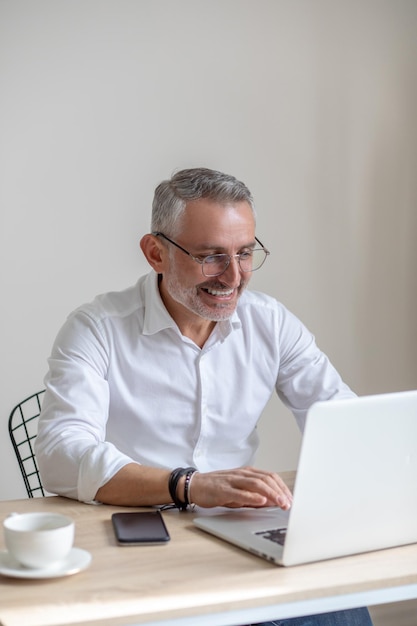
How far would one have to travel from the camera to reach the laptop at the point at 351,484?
1.26 m

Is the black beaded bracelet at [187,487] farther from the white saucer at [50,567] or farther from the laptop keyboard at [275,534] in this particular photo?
the white saucer at [50,567]

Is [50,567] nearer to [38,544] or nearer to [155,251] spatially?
[38,544]

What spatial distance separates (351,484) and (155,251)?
985 millimetres

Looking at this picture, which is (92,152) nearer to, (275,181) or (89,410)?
(275,181)

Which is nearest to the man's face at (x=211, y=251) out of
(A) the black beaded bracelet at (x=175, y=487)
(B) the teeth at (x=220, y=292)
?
(B) the teeth at (x=220, y=292)

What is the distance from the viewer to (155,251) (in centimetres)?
215

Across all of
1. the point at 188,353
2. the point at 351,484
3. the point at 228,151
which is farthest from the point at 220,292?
the point at 228,151

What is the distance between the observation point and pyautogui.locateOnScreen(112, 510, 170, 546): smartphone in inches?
55.8

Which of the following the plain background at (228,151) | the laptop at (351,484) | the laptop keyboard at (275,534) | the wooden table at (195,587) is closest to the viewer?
the wooden table at (195,587)

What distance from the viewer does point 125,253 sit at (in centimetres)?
314

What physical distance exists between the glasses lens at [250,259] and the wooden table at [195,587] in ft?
2.50

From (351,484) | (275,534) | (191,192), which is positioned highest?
(191,192)

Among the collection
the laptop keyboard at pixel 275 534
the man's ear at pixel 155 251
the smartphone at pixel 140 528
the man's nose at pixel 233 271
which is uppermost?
the man's ear at pixel 155 251

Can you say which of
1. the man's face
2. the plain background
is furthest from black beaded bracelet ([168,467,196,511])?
the plain background
